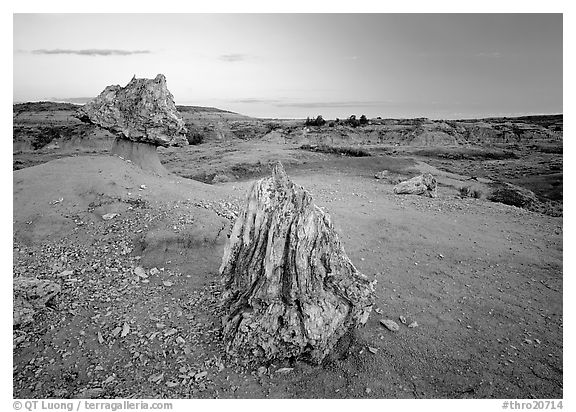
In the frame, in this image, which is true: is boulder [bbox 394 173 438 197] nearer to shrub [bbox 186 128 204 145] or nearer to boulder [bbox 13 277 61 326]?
boulder [bbox 13 277 61 326]

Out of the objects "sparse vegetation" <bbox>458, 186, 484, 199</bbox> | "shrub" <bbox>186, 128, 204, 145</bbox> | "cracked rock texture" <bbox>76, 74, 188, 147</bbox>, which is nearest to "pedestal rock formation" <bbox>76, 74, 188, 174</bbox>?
"cracked rock texture" <bbox>76, 74, 188, 147</bbox>

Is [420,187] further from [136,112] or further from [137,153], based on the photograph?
[136,112]

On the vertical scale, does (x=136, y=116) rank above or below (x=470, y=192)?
above

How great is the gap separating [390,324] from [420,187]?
7.48m

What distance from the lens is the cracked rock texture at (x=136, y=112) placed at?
1049cm

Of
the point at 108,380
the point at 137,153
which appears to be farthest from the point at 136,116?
the point at 108,380

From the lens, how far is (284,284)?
4.43 m

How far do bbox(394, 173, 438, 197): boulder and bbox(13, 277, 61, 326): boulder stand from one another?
962cm

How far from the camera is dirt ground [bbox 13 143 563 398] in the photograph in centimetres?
422
